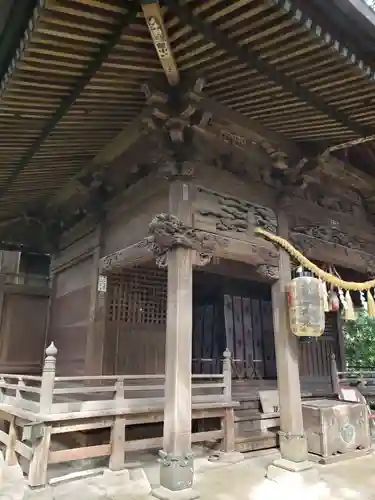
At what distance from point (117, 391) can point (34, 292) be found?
14.0 feet

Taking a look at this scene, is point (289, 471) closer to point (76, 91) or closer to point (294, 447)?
point (294, 447)

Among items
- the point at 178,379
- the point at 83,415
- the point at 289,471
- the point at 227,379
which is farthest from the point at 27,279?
the point at 289,471

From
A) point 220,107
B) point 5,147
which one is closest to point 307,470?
point 220,107

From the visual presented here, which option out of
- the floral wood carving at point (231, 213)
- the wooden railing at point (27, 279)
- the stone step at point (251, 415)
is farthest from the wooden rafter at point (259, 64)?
the wooden railing at point (27, 279)

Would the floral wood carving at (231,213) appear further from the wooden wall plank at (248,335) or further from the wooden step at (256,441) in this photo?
the wooden wall plank at (248,335)

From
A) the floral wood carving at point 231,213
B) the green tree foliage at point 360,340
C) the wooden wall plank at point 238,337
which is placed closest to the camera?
the floral wood carving at point 231,213

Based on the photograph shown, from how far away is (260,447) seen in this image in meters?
7.23

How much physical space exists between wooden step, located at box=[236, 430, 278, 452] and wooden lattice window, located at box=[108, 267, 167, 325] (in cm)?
267

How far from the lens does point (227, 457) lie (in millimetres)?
6328

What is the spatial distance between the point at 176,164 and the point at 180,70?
1.31 metres

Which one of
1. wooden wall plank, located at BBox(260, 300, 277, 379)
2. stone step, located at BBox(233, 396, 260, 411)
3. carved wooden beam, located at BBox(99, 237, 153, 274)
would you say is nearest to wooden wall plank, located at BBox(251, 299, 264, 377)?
wooden wall plank, located at BBox(260, 300, 277, 379)

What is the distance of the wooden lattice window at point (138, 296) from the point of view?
749cm

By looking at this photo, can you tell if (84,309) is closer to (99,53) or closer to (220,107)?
(220,107)

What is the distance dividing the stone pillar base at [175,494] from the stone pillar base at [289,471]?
1413 mm
